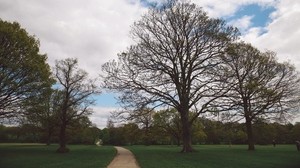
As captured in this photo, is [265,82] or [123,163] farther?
[265,82]

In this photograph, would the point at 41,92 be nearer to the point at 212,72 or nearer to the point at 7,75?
the point at 7,75

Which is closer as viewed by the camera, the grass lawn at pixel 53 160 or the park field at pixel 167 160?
the park field at pixel 167 160

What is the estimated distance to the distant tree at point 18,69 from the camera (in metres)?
29.9

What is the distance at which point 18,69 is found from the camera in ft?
101

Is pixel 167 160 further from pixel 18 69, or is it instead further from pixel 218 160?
pixel 18 69

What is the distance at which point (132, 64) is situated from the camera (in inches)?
1207

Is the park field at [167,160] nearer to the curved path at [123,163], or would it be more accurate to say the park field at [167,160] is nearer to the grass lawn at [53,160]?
the grass lawn at [53,160]

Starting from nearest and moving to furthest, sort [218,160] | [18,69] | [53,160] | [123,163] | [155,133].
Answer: [123,163], [218,160], [53,160], [18,69], [155,133]

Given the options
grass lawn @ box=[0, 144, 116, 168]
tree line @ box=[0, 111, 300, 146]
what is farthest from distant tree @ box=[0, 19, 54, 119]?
tree line @ box=[0, 111, 300, 146]

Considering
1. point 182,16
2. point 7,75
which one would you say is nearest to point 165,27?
point 182,16

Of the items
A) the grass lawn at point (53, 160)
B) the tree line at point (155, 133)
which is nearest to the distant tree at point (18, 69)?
the grass lawn at point (53, 160)

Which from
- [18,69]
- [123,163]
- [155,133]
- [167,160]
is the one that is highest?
[18,69]

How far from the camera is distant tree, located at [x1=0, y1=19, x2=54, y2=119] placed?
2989cm

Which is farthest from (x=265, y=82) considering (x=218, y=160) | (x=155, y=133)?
(x=155, y=133)
